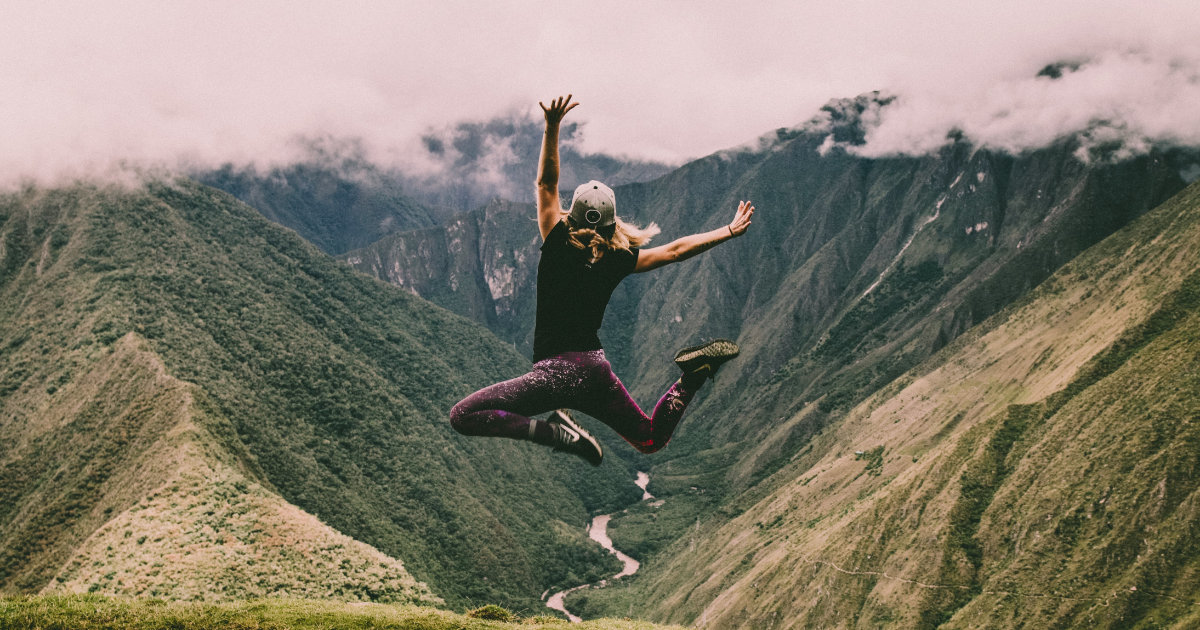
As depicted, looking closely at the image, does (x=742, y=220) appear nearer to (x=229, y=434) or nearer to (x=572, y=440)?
(x=572, y=440)

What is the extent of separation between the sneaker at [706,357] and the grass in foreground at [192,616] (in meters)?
11.3

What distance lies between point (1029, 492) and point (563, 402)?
8574cm

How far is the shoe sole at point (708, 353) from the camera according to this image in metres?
6.70

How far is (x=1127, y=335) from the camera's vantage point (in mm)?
86125

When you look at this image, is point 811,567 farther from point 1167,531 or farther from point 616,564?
point 616,564

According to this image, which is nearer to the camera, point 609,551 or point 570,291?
point 570,291

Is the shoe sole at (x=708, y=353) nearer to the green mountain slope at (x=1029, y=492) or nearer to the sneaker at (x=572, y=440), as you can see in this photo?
the sneaker at (x=572, y=440)

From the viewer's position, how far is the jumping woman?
6469 millimetres

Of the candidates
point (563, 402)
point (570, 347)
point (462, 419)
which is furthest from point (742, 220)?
point (462, 419)

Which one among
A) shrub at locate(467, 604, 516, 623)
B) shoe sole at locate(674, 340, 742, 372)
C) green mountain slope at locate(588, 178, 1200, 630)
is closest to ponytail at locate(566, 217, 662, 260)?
shoe sole at locate(674, 340, 742, 372)

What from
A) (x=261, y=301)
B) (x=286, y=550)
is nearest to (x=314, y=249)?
(x=261, y=301)

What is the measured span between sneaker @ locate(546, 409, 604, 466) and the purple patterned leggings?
0.52ft

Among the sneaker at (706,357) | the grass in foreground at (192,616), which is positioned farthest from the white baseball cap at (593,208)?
the grass in foreground at (192,616)

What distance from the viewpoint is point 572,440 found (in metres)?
6.65
